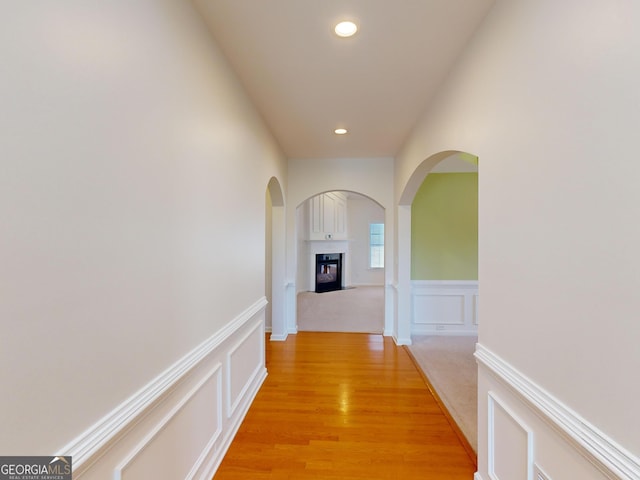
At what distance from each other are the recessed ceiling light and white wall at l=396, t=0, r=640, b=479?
0.70 m

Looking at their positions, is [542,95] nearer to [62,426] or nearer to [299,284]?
[62,426]

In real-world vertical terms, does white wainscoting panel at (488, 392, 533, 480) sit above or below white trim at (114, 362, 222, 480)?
below

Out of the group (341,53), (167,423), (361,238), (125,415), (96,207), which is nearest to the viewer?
(96,207)

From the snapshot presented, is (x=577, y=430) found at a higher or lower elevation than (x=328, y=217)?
lower

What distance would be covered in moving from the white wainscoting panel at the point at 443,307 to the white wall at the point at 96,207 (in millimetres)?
3622

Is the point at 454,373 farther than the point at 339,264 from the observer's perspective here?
No

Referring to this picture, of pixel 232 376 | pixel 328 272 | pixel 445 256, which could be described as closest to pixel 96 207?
pixel 232 376

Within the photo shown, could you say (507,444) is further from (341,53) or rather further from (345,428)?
(341,53)

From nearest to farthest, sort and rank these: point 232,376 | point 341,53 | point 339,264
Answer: point 341,53
point 232,376
point 339,264

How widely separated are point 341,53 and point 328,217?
6536mm

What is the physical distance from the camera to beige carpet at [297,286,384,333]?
16.5 feet

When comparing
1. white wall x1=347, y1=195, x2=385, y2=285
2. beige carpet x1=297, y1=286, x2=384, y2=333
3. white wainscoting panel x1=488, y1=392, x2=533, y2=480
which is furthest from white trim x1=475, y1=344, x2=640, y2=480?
white wall x1=347, y1=195, x2=385, y2=285

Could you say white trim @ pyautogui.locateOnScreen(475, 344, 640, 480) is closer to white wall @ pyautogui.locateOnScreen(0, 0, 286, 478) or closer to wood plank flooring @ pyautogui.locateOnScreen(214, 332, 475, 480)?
wood plank flooring @ pyautogui.locateOnScreen(214, 332, 475, 480)

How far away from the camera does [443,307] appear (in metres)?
4.54
